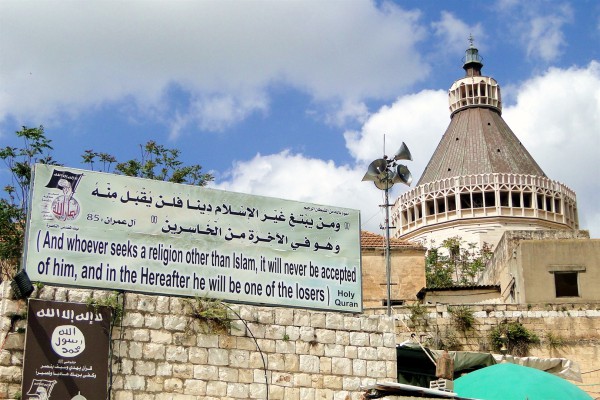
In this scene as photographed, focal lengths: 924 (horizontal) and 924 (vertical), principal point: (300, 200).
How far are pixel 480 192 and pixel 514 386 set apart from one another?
58.6 meters

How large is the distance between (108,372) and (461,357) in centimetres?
808

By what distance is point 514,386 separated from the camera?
533 inches

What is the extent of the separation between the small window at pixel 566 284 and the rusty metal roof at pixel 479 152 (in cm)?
→ 4969

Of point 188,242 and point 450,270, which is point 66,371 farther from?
point 450,270

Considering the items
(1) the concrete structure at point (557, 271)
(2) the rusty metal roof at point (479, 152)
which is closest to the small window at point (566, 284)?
(1) the concrete structure at point (557, 271)

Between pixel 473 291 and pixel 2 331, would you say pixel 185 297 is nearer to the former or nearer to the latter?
pixel 2 331

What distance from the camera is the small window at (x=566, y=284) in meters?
22.5

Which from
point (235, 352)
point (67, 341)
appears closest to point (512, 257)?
point (235, 352)

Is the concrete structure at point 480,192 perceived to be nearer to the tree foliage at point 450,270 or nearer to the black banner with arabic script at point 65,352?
the tree foliage at point 450,270

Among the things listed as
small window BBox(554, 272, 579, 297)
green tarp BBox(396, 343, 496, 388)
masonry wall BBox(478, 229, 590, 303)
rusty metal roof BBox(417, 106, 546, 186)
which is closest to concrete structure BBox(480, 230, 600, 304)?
small window BBox(554, 272, 579, 297)

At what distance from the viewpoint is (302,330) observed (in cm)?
1245

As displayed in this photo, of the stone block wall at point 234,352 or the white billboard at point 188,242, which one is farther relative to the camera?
the white billboard at point 188,242

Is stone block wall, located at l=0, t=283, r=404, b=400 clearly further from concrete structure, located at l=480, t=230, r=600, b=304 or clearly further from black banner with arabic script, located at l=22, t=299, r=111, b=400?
concrete structure, located at l=480, t=230, r=600, b=304

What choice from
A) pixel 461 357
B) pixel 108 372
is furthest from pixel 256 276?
pixel 461 357
